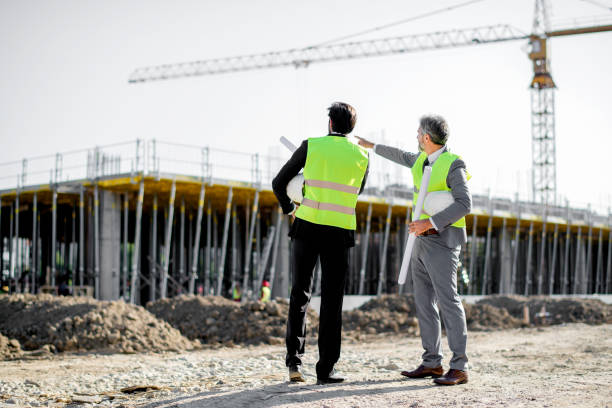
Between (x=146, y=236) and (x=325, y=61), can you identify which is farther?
(x=325, y=61)

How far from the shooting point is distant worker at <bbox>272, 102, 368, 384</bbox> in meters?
4.30

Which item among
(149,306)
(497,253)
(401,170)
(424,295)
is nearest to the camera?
(424,295)

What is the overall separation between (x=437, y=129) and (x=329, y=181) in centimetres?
83

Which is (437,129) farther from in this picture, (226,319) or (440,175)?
(226,319)

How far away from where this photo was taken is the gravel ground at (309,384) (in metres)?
3.72

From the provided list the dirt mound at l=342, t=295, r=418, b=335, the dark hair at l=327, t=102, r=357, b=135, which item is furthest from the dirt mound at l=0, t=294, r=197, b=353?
the dark hair at l=327, t=102, r=357, b=135

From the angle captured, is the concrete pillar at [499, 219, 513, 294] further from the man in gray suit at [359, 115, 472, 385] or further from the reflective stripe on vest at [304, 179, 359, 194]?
the reflective stripe on vest at [304, 179, 359, 194]

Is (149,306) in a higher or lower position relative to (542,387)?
lower

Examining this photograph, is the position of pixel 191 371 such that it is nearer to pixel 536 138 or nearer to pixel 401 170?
pixel 401 170

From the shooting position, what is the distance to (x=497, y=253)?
31250 mm

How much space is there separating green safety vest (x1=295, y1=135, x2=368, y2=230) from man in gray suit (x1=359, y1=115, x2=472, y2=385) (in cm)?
49

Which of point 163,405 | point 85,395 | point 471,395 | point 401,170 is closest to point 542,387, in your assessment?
point 471,395

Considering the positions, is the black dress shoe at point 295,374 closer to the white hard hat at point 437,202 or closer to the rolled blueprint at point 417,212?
the rolled blueprint at point 417,212

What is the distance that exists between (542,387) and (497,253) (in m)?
28.1
